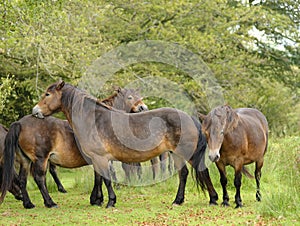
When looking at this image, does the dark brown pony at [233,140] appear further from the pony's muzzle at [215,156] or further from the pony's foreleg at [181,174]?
the pony's foreleg at [181,174]

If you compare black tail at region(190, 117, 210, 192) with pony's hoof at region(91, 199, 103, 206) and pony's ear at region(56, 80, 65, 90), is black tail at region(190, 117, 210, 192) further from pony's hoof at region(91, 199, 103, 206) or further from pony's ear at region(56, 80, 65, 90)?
pony's ear at region(56, 80, 65, 90)

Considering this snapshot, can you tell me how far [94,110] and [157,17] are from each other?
383 inches

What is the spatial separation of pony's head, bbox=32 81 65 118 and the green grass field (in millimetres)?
1753

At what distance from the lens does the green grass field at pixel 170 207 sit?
7.19 m

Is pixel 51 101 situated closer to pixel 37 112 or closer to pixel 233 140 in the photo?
pixel 37 112

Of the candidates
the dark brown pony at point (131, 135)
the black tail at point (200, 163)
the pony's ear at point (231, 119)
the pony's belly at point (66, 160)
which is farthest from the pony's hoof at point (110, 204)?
the pony's ear at point (231, 119)

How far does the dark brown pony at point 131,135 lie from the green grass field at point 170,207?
2.10 ft

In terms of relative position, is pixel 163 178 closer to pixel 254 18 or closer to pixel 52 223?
pixel 52 223

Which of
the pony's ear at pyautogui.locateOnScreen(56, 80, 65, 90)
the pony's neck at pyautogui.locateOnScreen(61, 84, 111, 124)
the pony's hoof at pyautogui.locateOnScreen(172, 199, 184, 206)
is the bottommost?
the pony's hoof at pyautogui.locateOnScreen(172, 199, 184, 206)

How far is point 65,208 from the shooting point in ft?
29.2

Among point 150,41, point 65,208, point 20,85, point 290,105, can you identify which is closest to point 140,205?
point 65,208

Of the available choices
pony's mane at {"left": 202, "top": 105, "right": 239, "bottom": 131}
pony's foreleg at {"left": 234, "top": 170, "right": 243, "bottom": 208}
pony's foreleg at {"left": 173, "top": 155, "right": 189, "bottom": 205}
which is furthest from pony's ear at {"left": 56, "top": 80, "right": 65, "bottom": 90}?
pony's foreleg at {"left": 234, "top": 170, "right": 243, "bottom": 208}

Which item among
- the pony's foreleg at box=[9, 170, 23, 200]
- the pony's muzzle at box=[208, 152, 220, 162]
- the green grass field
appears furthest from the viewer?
the pony's foreleg at box=[9, 170, 23, 200]

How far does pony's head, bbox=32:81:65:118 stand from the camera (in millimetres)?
9117
